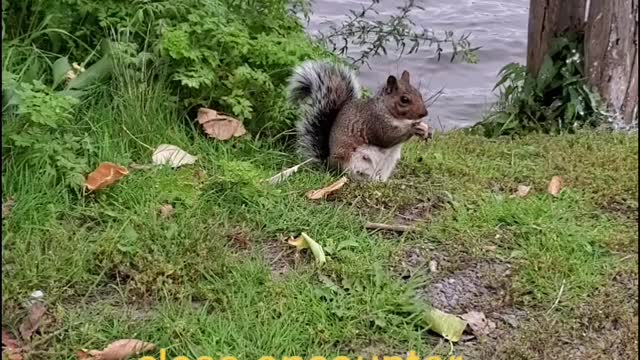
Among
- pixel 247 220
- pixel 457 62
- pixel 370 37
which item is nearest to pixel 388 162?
pixel 247 220

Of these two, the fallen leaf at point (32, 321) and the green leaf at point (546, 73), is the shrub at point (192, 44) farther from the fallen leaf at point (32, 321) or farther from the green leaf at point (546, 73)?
the green leaf at point (546, 73)

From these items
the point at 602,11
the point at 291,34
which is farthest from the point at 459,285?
the point at 602,11

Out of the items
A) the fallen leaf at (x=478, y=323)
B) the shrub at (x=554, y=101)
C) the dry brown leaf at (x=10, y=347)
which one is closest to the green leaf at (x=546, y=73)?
the shrub at (x=554, y=101)

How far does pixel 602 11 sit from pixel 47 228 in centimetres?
313

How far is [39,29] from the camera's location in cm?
400

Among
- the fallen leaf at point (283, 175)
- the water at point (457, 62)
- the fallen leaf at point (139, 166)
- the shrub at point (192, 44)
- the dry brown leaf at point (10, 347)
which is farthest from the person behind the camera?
the water at point (457, 62)

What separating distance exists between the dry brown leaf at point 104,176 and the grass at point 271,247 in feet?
0.13

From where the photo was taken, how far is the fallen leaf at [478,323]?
9.95 feet

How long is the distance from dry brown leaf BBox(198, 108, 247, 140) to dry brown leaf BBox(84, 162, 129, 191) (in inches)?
22.7

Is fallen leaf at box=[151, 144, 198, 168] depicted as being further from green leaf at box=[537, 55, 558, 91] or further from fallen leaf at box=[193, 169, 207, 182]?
green leaf at box=[537, 55, 558, 91]

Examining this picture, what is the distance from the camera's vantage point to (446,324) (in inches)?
118

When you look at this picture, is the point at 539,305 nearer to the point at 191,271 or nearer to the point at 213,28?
the point at 191,271

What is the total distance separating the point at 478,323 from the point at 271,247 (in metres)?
0.77

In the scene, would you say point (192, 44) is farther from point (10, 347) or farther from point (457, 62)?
point (457, 62)
